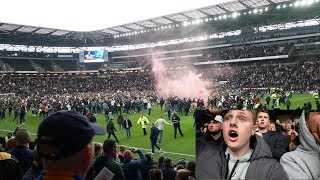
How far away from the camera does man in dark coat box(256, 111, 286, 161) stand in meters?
2.81

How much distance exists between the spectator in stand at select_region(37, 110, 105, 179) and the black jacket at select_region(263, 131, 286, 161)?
5.48 feet

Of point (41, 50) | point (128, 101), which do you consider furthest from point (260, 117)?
point (41, 50)

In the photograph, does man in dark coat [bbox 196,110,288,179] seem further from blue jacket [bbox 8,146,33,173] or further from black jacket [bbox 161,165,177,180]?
black jacket [bbox 161,165,177,180]

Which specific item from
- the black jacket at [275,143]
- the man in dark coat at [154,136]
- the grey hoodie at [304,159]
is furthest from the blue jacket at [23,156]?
the man in dark coat at [154,136]

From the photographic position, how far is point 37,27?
5181 centimetres

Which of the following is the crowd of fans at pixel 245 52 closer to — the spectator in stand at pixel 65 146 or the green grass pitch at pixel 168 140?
the green grass pitch at pixel 168 140

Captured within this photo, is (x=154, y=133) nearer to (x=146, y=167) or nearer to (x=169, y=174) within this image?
(x=146, y=167)

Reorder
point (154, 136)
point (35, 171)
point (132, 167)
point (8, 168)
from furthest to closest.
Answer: point (154, 136) → point (132, 167) → point (8, 168) → point (35, 171)

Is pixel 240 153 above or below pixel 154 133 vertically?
above

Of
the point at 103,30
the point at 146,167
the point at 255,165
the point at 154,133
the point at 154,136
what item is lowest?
the point at 154,136

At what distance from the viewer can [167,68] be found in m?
63.5

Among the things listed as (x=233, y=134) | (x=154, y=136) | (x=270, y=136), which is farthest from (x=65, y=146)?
(x=154, y=136)

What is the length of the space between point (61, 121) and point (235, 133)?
5.20ft

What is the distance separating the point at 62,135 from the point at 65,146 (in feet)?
0.19
